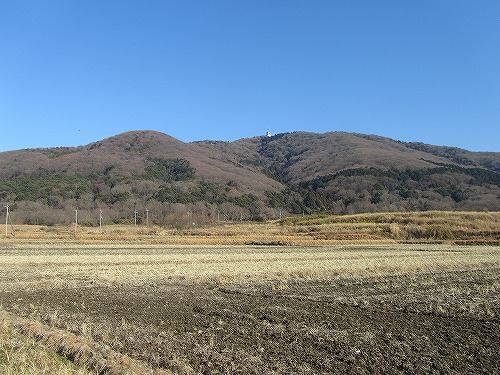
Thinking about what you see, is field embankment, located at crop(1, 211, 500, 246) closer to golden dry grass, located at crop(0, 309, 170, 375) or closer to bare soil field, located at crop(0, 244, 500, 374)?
bare soil field, located at crop(0, 244, 500, 374)

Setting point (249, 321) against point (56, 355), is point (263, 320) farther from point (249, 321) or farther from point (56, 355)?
point (56, 355)

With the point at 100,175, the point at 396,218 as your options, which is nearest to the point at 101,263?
the point at 396,218

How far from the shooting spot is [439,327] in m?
11.0

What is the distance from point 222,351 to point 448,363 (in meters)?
4.21

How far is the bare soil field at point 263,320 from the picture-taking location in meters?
8.16

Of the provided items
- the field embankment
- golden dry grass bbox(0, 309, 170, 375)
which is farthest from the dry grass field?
the field embankment

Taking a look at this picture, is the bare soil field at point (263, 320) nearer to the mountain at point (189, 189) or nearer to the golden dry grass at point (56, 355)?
the golden dry grass at point (56, 355)

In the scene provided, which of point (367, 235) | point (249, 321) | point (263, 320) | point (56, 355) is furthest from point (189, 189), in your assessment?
point (56, 355)

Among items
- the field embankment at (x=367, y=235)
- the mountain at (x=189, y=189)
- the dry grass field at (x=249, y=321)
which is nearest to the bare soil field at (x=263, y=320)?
the dry grass field at (x=249, y=321)

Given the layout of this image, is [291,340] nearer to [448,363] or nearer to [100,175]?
[448,363]

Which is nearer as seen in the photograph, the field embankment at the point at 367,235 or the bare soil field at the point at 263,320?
the bare soil field at the point at 263,320

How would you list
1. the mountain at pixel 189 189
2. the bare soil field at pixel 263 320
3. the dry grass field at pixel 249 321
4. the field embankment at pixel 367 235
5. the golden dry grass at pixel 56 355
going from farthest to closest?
the mountain at pixel 189 189, the field embankment at pixel 367 235, the bare soil field at pixel 263 320, the dry grass field at pixel 249 321, the golden dry grass at pixel 56 355

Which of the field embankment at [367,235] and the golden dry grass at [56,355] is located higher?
the golden dry grass at [56,355]

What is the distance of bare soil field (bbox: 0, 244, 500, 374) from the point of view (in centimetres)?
816
